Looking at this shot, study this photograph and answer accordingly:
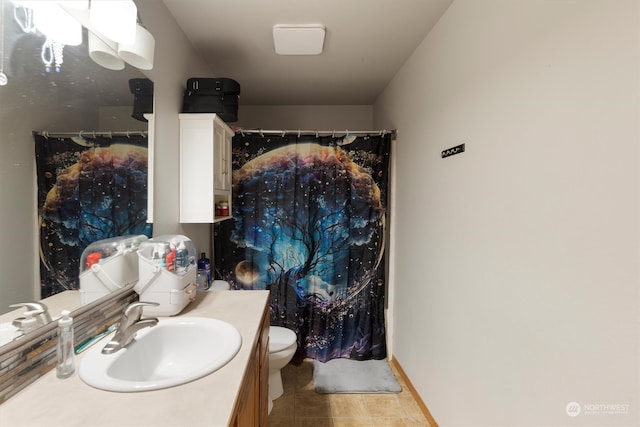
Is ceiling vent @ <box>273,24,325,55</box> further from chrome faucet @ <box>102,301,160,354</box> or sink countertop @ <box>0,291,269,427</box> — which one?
sink countertop @ <box>0,291,269,427</box>

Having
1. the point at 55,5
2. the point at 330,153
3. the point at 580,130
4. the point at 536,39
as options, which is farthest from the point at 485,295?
the point at 55,5

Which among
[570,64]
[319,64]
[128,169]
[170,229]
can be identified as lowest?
[170,229]

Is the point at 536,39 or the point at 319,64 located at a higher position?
the point at 319,64

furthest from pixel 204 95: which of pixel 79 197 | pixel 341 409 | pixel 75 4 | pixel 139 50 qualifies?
pixel 341 409

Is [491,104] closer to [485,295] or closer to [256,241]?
[485,295]

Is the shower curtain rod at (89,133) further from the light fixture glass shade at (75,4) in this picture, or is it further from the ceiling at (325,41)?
the ceiling at (325,41)

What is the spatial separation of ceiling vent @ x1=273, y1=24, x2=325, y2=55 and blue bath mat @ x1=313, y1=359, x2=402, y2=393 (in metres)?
2.41

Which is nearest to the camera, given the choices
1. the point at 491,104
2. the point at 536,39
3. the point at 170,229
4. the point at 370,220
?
the point at 536,39

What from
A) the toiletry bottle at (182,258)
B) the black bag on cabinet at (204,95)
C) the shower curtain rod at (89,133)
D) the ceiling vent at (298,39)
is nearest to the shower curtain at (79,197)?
the shower curtain rod at (89,133)

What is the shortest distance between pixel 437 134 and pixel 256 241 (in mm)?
1585

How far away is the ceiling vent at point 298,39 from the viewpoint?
5.73 feet

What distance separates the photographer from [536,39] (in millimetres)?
989

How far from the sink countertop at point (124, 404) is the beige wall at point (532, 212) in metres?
0.99

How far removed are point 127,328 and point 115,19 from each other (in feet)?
3.71
